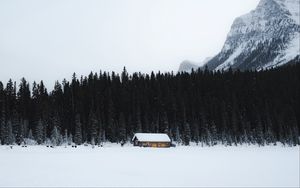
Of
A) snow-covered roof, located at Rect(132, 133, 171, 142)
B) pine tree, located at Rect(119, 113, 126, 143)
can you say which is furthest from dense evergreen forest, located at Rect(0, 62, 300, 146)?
snow-covered roof, located at Rect(132, 133, 171, 142)

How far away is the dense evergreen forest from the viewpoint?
292 feet

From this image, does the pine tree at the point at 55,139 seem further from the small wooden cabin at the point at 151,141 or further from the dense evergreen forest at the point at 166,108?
the small wooden cabin at the point at 151,141

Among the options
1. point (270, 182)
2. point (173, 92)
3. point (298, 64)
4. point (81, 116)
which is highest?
point (298, 64)

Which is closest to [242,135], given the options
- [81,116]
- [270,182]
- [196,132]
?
[196,132]

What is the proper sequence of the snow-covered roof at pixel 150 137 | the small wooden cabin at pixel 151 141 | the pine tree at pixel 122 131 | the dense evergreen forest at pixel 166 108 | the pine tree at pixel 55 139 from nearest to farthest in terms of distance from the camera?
the pine tree at pixel 55 139 → the small wooden cabin at pixel 151 141 → the snow-covered roof at pixel 150 137 → the pine tree at pixel 122 131 → the dense evergreen forest at pixel 166 108

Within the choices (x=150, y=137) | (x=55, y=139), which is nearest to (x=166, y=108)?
(x=150, y=137)

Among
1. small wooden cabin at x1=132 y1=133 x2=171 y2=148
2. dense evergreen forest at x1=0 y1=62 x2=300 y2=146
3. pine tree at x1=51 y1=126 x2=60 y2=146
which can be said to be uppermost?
dense evergreen forest at x1=0 y1=62 x2=300 y2=146

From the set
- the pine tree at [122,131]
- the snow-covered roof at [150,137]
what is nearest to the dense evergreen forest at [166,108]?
the pine tree at [122,131]

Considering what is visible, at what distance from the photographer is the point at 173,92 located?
104m

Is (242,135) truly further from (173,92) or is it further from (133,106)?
(133,106)

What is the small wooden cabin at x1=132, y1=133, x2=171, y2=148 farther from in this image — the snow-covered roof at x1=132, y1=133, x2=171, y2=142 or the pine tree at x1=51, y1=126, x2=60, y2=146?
the pine tree at x1=51, y1=126, x2=60, y2=146

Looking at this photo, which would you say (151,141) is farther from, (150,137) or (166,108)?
(166,108)

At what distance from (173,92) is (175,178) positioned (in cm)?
7859

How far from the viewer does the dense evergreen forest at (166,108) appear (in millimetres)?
89000
